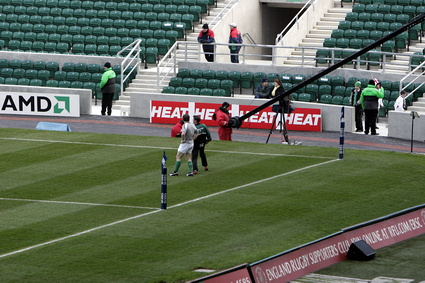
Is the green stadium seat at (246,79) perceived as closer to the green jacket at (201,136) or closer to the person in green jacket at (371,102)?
the person in green jacket at (371,102)

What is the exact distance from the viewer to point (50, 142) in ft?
101

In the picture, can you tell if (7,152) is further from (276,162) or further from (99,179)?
(276,162)

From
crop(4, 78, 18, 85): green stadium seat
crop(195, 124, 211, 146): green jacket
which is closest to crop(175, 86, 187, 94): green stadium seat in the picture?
crop(4, 78, 18, 85): green stadium seat

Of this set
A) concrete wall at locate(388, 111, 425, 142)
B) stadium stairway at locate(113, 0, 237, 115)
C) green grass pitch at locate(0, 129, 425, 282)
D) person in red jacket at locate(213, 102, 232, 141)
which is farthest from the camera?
stadium stairway at locate(113, 0, 237, 115)

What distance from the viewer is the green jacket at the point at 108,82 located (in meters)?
37.2

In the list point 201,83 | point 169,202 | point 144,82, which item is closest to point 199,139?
point 169,202

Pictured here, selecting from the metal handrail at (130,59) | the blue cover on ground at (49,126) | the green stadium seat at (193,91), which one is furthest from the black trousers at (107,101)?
the blue cover on ground at (49,126)

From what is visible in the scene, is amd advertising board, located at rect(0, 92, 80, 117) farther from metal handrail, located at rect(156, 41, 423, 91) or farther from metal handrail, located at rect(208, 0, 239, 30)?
metal handrail, located at rect(208, 0, 239, 30)

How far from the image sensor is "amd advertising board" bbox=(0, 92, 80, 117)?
3781 centimetres

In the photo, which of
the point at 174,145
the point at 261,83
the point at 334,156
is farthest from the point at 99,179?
the point at 261,83

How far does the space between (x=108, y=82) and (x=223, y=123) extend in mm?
8317

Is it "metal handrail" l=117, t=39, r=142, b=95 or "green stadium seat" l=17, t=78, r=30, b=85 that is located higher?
"metal handrail" l=117, t=39, r=142, b=95

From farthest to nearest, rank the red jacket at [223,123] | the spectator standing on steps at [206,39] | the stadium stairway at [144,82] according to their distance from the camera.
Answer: the spectator standing on steps at [206,39] < the stadium stairway at [144,82] < the red jacket at [223,123]

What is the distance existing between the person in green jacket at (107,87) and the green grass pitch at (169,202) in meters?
5.68
